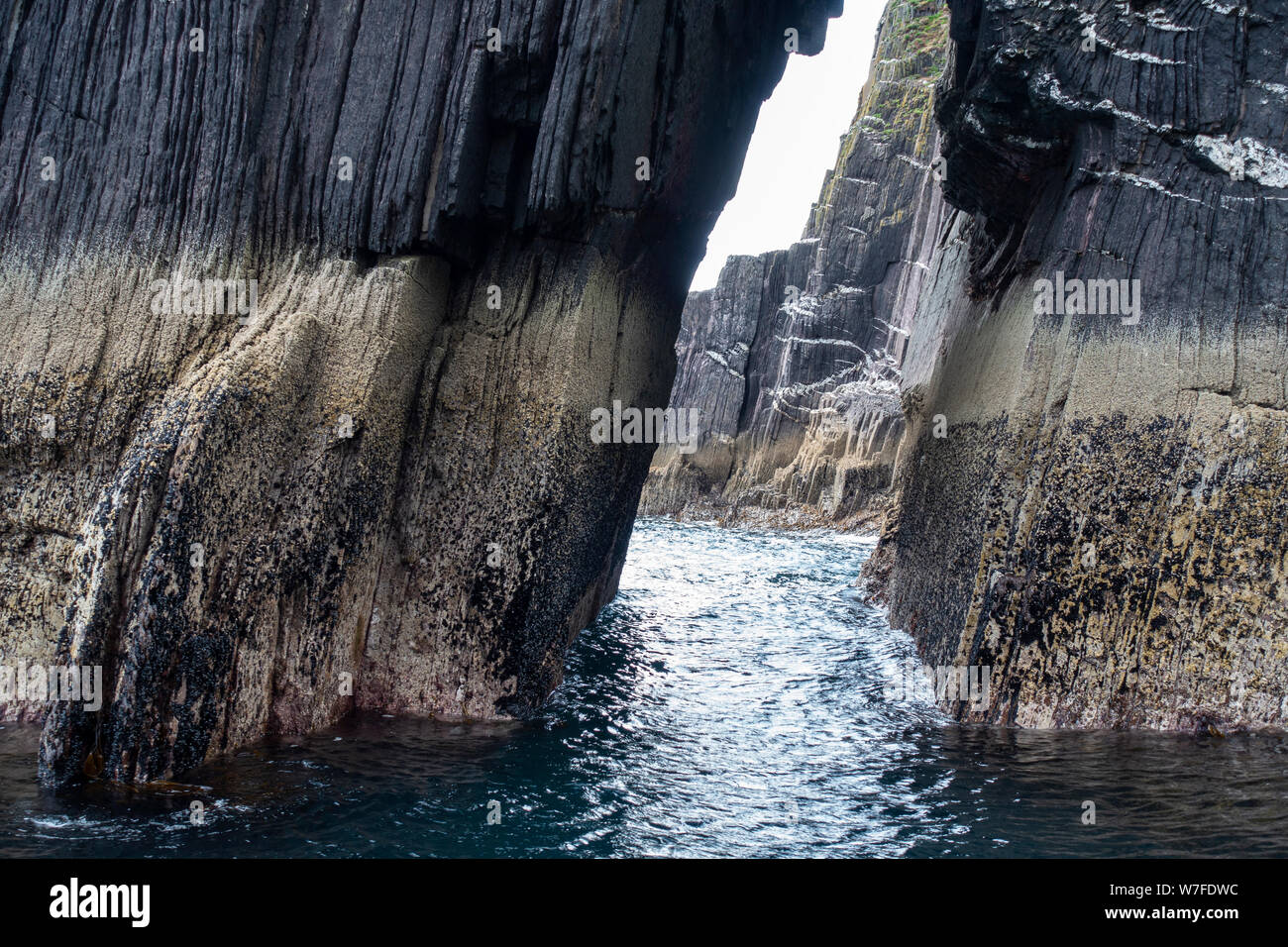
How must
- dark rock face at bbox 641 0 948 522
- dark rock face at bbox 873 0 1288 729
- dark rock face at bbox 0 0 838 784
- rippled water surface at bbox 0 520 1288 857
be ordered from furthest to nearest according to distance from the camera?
1. dark rock face at bbox 641 0 948 522
2. dark rock face at bbox 873 0 1288 729
3. dark rock face at bbox 0 0 838 784
4. rippled water surface at bbox 0 520 1288 857

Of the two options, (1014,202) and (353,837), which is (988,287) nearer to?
(1014,202)

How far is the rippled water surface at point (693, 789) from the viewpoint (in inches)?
206

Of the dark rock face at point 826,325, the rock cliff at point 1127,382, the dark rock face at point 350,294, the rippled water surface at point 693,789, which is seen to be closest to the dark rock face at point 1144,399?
the rock cliff at point 1127,382

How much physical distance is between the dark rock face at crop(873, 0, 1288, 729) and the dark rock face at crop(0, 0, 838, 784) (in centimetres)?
376

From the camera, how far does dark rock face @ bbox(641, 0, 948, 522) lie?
130ft

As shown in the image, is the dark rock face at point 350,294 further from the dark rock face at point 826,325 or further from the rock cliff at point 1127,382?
the dark rock face at point 826,325

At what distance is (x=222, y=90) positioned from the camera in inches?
305

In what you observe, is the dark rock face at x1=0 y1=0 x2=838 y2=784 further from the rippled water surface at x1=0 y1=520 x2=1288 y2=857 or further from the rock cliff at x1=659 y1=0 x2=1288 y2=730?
the rock cliff at x1=659 y1=0 x2=1288 y2=730

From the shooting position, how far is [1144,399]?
7.85 m

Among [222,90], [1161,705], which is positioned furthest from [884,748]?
[222,90]

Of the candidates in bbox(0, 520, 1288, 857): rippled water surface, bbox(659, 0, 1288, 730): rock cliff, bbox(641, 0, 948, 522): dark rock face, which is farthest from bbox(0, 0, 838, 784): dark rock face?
bbox(641, 0, 948, 522): dark rock face

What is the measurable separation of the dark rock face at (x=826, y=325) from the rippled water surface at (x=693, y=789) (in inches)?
1145

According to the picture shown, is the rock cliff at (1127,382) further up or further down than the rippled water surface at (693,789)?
further up

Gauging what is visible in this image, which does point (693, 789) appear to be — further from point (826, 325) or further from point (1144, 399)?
point (826, 325)
